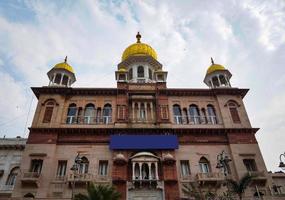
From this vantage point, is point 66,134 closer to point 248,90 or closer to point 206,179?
point 206,179

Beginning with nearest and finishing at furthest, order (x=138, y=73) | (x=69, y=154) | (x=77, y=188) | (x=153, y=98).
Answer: (x=77, y=188) < (x=69, y=154) < (x=153, y=98) < (x=138, y=73)

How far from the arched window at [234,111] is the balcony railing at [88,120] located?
1343 centimetres

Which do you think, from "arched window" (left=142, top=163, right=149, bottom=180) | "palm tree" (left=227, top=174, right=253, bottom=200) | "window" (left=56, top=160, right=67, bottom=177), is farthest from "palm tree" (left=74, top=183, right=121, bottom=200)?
"palm tree" (left=227, top=174, right=253, bottom=200)

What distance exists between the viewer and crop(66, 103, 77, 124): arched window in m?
26.0

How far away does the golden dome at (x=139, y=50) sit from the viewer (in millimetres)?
34875

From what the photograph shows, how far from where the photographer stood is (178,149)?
79.2ft

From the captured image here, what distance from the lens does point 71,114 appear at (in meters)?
26.6

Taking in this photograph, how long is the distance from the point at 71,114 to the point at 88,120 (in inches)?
82.0

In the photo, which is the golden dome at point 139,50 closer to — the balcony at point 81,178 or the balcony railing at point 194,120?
the balcony railing at point 194,120

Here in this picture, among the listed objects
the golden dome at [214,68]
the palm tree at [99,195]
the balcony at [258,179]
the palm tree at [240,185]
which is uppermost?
the golden dome at [214,68]

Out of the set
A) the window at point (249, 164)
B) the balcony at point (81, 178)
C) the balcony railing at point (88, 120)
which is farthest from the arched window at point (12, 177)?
the window at point (249, 164)

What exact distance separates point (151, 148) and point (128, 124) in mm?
3635

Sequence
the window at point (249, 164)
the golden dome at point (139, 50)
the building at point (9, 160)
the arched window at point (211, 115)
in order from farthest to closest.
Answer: the golden dome at point (139, 50) → the building at point (9, 160) → the arched window at point (211, 115) → the window at point (249, 164)

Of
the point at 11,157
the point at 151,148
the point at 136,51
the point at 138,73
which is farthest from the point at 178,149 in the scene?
the point at 11,157
